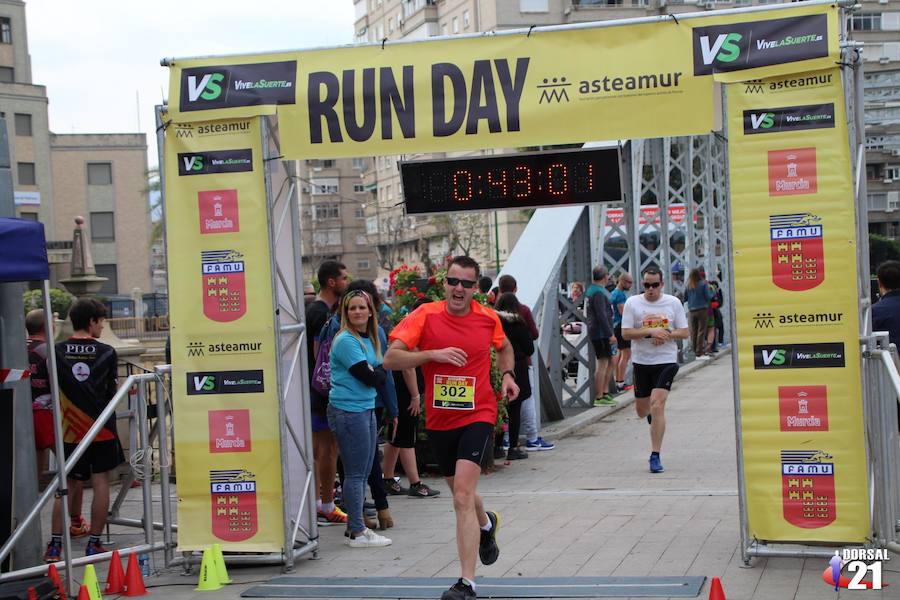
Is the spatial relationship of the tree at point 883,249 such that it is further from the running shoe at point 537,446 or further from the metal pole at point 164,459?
the metal pole at point 164,459

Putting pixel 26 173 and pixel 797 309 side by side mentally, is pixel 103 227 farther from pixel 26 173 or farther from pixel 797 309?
pixel 797 309

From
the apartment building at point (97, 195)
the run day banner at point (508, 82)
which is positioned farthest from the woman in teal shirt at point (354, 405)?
the apartment building at point (97, 195)

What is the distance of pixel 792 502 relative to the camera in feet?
24.0

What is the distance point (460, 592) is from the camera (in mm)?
6582

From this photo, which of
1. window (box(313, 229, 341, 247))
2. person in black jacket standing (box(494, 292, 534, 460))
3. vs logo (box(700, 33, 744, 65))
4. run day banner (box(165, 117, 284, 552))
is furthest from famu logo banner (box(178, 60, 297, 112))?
window (box(313, 229, 341, 247))

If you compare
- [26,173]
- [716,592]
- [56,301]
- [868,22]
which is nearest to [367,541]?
[716,592]

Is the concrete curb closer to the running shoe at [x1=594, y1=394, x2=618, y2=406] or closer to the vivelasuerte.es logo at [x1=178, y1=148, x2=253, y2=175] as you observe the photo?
the running shoe at [x1=594, y1=394, x2=618, y2=406]

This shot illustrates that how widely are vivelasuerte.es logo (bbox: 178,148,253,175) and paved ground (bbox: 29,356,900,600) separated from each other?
281 cm

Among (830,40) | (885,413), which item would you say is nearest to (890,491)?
(885,413)

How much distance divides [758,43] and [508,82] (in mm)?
1609

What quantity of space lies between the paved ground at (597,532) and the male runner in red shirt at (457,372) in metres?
1.07

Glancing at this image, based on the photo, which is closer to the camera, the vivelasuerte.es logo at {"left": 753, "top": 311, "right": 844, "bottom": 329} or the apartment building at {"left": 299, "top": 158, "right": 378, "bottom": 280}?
the vivelasuerte.es logo at {"left": 753, "top": 311, "right": 844, "bottom": 329}

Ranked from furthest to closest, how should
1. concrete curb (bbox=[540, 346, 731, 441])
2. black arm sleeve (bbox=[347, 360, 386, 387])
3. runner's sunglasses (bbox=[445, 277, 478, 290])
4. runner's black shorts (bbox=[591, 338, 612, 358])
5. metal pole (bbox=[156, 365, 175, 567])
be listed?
1. runner's black shorts (bbox=[591, 338, 612, 358])
2. concrete curb (bbox=[540, 346, 731, 441])
3. black arm sleeve (bbox=[347, 360, 386, 387])
4. metal pole (bbox=[156, 365, 175, 567])
5. runner's sunglasses (bbox=[445, 277, 478, 290])

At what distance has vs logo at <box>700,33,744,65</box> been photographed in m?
7.25
